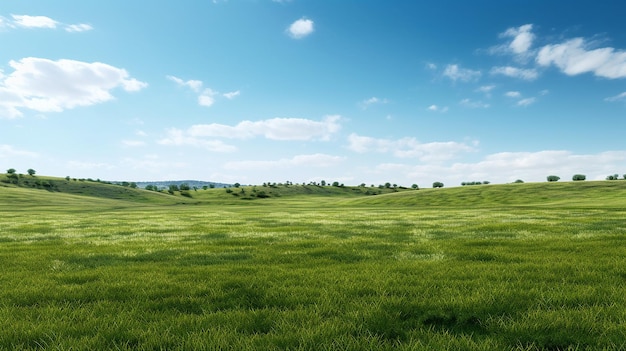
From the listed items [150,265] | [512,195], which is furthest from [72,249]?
[512,195]

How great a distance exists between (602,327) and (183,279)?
8.84 meters

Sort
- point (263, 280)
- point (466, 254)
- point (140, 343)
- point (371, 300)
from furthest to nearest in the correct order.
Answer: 1. point (466, 254)
2. point (263, 280)
3. point (371, 300)
4. point (140, 343)

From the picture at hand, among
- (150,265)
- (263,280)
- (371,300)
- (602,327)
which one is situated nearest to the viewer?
(602,327)

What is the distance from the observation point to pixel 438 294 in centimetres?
809

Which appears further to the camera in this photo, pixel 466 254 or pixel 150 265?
pixel 466 254

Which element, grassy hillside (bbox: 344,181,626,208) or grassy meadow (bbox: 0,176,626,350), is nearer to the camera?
grassy meadow (bbox: 0,176,626,350)

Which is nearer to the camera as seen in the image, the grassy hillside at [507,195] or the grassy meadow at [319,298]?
the grassy meadow at [319,298]

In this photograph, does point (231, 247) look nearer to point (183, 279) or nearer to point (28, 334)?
point (183, 279)

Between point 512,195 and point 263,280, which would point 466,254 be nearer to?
point 263,280

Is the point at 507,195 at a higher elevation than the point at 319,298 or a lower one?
higher

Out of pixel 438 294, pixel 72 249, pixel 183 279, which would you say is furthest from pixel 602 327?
pixel 72 249

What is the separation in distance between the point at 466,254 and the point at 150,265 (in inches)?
411

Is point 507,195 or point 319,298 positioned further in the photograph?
point 507,195

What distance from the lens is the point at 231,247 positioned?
52.3 ft
